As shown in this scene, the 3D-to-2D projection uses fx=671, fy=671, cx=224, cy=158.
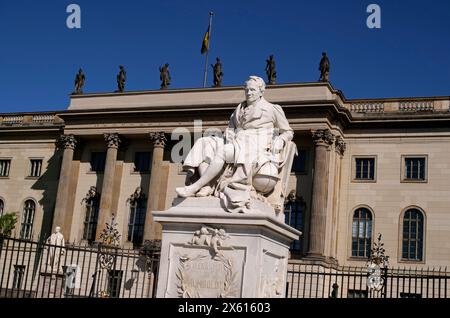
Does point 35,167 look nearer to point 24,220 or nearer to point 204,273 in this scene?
point 24,220

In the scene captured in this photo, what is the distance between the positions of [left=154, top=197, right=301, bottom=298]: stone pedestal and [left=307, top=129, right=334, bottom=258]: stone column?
93.6 feet

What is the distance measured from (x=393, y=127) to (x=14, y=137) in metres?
27.1

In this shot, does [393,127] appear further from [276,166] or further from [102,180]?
[276,166]

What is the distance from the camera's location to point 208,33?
45281 mm

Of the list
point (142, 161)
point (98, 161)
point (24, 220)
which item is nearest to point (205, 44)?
point (142, 161)

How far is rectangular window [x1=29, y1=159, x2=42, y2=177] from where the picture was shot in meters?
47.8

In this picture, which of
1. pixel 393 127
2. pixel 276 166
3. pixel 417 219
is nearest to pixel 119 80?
pixel 393 127

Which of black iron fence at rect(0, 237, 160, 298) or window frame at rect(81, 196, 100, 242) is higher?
window frame at rect(81, 196, 100, 242)

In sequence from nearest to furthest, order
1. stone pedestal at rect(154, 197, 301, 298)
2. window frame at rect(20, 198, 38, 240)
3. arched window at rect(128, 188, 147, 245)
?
1. stone pedestal at rect(154, 197, 301, 298)
2. arched window at rect(128, 188, 147, 245)
3. window frame at rect(20, 198, 38, 240)

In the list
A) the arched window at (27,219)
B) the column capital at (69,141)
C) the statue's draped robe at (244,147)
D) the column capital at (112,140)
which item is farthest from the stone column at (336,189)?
the statue's draped robe at (244,147)

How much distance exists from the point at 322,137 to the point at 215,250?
30395mm

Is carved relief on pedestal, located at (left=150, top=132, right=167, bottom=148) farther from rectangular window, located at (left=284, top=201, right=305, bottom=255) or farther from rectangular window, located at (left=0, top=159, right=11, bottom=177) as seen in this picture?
rectangular window, located at (left=0, top=159, right=11, bottom=177)

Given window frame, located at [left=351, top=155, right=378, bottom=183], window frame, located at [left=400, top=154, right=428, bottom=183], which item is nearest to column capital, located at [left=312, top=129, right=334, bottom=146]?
window frame, located at [left=351, top=155, right=378, bottom=183]

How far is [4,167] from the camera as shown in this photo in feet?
161
